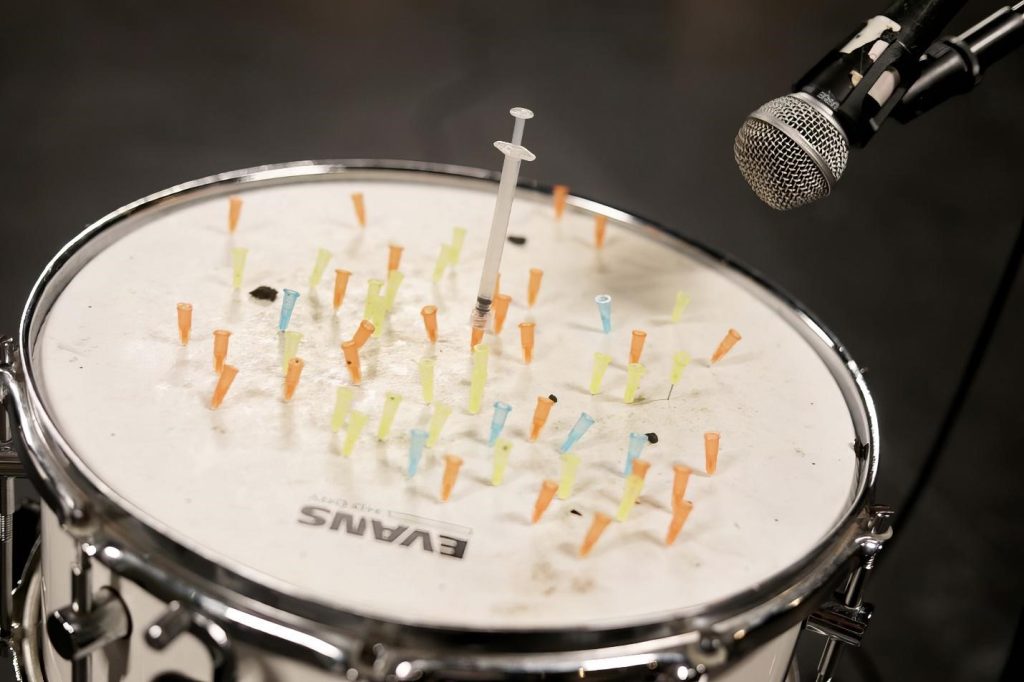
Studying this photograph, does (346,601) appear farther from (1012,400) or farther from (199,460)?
(1012,400)

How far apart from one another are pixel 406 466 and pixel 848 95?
1.93 ft

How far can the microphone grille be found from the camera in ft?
3.44

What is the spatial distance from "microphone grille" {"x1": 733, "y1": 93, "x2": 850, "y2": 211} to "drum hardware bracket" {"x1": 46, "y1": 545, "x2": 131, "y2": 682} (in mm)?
764

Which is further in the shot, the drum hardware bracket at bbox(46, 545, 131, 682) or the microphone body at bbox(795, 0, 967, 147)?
the microphone body at bbox(795, 0, 967, 147)

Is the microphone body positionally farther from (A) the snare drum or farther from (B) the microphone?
(A) the snare drum

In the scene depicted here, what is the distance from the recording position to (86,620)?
822 mm

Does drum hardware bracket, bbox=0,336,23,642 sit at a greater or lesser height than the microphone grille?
lesser

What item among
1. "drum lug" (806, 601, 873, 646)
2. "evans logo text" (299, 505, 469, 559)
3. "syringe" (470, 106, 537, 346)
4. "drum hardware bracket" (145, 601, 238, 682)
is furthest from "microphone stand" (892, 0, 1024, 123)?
"drum hardware bracket" (145, 601, 238, 682)

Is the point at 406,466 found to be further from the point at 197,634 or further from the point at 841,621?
the point at 841,621

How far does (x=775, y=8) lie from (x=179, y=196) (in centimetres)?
260

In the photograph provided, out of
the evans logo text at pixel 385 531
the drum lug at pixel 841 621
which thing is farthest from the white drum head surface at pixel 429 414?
the drum lug at pixel 841 621

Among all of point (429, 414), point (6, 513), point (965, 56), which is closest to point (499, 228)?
point (429, 414)

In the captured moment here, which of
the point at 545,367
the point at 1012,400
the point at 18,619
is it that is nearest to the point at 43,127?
the point at 18,619

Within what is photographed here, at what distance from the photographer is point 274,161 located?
2.52m
